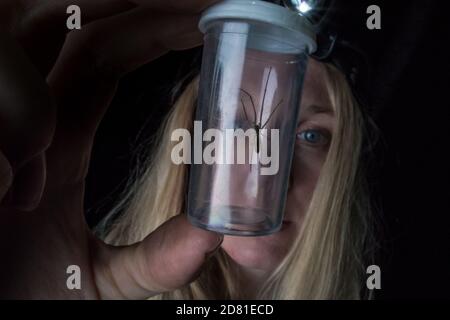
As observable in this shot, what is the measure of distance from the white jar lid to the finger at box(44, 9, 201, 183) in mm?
133

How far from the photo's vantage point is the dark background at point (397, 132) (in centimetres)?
94

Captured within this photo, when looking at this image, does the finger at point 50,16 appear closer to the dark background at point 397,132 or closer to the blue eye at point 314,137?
the dark background at point 397,132

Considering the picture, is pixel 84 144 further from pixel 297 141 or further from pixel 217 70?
pixel 297 141

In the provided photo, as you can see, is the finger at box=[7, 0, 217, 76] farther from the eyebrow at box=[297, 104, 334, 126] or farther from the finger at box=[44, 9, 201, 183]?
the eyebrow at box=[297, 104, 334, 126]

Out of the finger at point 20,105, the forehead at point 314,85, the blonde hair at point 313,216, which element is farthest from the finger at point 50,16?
the forehead at point 314,85

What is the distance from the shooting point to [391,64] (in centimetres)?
98

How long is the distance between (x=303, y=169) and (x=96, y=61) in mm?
536

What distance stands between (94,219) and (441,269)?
760mm

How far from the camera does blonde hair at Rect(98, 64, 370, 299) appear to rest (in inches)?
40.3

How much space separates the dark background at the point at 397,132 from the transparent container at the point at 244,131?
0.24 m

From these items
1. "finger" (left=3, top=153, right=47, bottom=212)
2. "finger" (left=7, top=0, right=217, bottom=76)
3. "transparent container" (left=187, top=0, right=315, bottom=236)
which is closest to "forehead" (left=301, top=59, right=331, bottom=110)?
"transparent container" (left=187, top=0, right=315, bottom=236)

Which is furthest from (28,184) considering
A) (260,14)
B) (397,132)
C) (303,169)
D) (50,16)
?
(397,132)

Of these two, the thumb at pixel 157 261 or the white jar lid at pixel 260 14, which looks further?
the thumb at pixel 157 261
